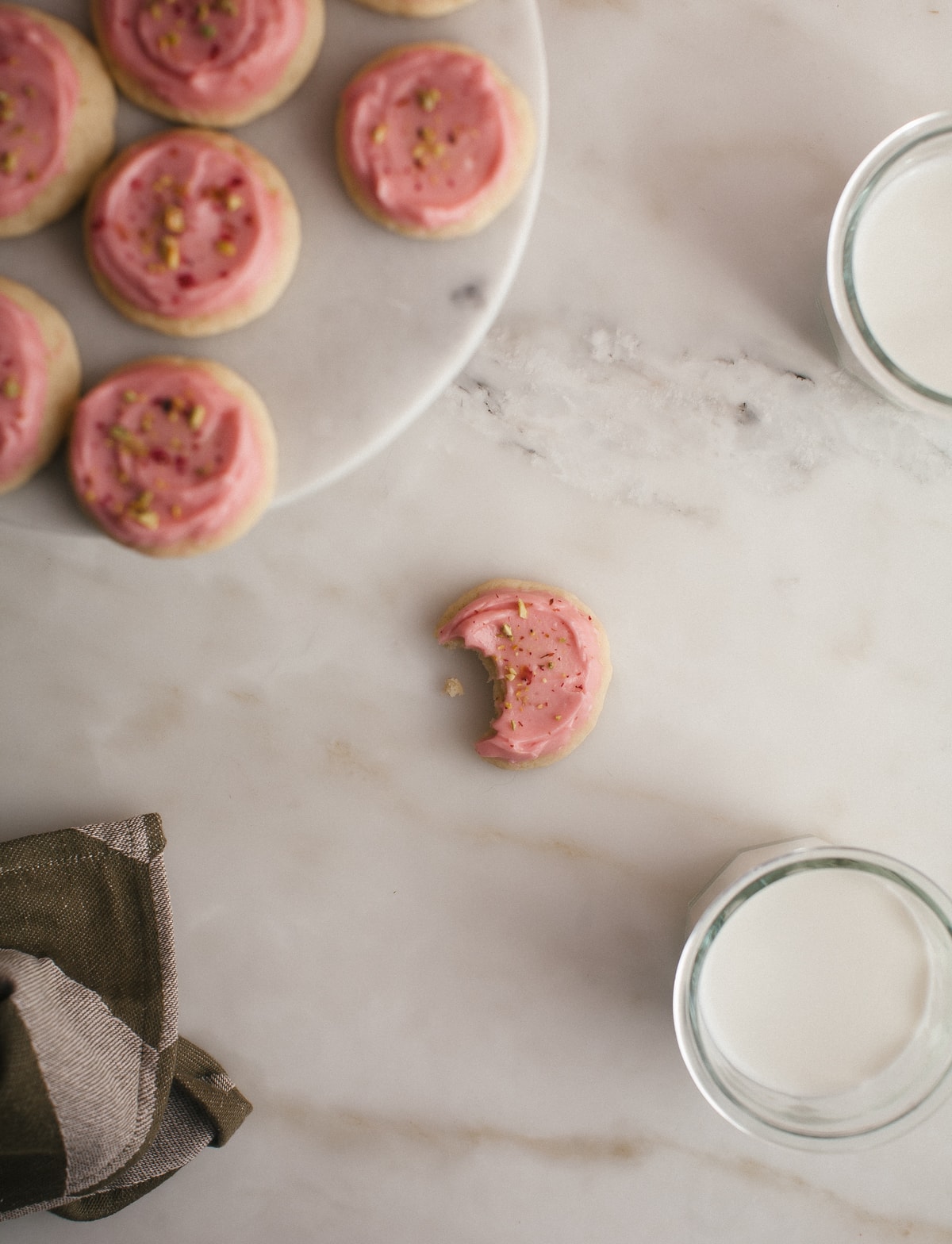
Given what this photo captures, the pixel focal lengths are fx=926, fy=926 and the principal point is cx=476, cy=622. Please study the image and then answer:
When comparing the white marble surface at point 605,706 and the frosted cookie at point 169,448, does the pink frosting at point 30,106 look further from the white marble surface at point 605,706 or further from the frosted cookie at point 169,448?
the white marble surface at point 605,706

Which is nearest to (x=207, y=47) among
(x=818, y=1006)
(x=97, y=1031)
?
(x=97, y=1031)

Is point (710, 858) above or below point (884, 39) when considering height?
below

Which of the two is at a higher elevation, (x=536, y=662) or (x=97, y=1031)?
(x=536, y=662)

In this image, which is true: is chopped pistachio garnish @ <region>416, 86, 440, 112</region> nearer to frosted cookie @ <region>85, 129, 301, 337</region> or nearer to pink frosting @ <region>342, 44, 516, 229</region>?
pink frosting @ <region>342, 44, 516, 229</region>

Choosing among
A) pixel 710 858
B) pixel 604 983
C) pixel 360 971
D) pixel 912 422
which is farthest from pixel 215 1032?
pixel 912 422

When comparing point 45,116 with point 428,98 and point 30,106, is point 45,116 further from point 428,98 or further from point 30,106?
point 428,98

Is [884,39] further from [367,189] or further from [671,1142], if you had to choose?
[671,1142]
